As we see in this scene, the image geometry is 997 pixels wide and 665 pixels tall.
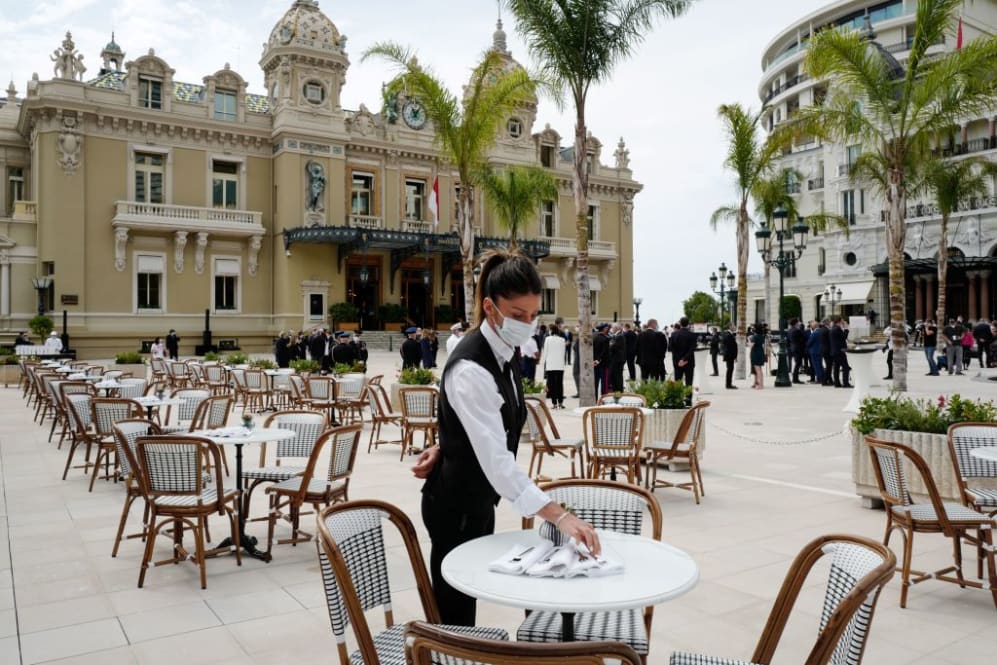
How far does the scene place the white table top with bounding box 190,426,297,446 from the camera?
17.0 feet

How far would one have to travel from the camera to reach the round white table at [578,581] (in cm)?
205

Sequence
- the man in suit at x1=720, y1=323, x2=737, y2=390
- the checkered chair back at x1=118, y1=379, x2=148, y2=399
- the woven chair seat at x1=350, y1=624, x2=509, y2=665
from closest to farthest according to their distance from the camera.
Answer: the woven chair seat at x1=350, y1=624, x2=509, y2=665 → the checkered chair back at x1=118, y1=379, x2=148, y2=399 → the man in suit at x1=720, y1=323, x2=737, y2=390

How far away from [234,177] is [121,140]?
4641 millimetres

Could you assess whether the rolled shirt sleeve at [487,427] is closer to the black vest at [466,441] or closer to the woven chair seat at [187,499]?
the black vest at [466,441]

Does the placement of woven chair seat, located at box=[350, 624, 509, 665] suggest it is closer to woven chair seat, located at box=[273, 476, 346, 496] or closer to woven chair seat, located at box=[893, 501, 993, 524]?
woven chair seat, located at box=[273, 476, 346, 496]

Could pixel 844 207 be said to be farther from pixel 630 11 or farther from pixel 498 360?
pixel 498 360

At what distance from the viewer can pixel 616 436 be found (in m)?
6.78

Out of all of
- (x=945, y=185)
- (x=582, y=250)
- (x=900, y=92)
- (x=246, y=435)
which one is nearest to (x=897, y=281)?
(x=900, y=92)

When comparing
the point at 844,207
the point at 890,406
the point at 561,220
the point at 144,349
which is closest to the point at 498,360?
the point at 890,406

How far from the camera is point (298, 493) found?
524cm

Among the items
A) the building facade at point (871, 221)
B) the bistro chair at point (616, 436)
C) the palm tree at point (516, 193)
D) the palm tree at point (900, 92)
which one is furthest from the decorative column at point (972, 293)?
the bistro chair at point (616, 436)

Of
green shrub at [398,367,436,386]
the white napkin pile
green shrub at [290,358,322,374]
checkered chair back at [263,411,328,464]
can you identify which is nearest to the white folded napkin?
the white napkin pile

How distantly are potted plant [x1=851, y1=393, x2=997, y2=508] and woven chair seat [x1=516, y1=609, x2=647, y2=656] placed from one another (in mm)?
3825

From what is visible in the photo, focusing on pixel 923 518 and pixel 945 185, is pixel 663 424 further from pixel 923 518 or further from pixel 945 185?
pixel 945 185
